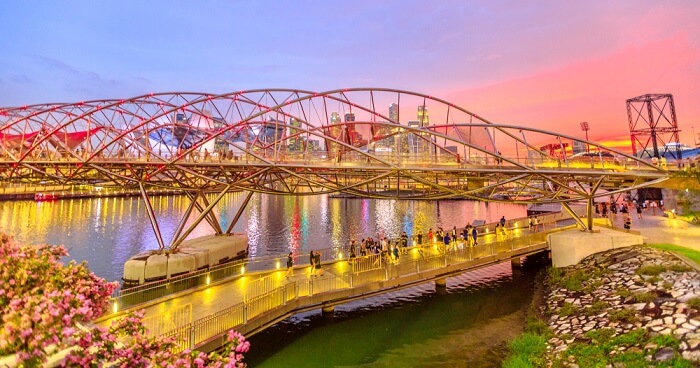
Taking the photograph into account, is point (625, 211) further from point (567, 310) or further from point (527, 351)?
point (527, 351)

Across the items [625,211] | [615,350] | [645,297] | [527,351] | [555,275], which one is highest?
[625,211]

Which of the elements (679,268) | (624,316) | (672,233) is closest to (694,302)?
(624,316)

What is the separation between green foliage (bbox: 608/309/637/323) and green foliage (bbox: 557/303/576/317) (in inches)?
94.1

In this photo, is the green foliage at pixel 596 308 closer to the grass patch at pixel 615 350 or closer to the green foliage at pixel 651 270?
the grass patch at pixel 615 350

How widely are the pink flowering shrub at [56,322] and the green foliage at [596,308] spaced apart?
18.5 metres

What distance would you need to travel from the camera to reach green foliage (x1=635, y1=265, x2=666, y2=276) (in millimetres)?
19500

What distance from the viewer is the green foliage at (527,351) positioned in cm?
1500

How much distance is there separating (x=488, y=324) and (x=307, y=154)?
17.4 meters

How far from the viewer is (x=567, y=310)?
63.3 feet

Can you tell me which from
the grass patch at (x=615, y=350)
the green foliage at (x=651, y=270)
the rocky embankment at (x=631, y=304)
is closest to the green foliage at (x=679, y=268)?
the rocky embankment at (x=631, y=304)

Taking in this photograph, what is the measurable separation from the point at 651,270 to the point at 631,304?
160 inches

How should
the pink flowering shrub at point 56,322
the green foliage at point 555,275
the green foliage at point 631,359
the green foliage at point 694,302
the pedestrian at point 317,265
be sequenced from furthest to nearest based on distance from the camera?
1. the green foliage at point 555,275
2. the pedestrian at point 317,265
3. the green foliage at point 694,302
4. the green foliage at point 631,359
5. the pink flowering shrub at point 56,322

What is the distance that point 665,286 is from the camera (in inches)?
688

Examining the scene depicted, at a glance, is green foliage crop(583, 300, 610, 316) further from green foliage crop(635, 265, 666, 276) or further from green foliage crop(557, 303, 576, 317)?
green foliage crop(635, 265, 666, 276)
